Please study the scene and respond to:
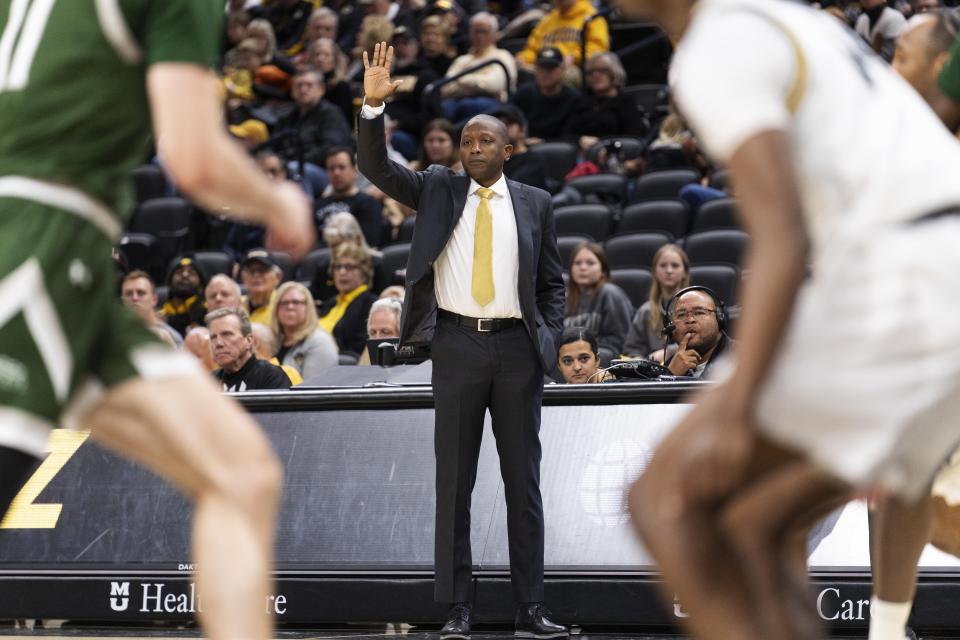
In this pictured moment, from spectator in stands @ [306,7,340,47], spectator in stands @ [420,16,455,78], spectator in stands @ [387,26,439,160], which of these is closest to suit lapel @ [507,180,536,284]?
spectator in stands @ [387,26,439,160]

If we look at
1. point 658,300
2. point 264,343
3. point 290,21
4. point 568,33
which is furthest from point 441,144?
point 290,21

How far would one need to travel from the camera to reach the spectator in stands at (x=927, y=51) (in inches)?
149

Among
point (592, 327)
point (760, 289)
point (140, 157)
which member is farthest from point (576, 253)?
point (760, 289)

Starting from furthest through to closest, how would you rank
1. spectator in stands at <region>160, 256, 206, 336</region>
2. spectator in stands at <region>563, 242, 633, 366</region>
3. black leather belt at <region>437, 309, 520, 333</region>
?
spectator in stands at <region>160, 256, 206, 336</region> < spectator in stands at <region>563, 242, 633, 366</region> < black leather belt at <region>437, 309, 520, 333</region>

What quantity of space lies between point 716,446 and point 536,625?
384cm

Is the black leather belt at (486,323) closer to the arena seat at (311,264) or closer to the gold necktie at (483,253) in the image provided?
the gold necktie at (483,253)

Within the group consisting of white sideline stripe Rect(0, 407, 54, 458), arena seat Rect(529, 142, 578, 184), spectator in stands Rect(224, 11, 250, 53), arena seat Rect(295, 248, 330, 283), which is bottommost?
white sideline stripe Rect(0, 407, 54, 458)

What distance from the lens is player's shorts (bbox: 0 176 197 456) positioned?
286 centimetres

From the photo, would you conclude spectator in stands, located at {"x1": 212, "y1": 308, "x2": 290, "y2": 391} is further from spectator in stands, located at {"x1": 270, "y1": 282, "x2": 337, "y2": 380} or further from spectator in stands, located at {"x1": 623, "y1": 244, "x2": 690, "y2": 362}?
spectator in stands, located at {"x1": 623, "y1": 244, "x2": 690, "y2": 362}

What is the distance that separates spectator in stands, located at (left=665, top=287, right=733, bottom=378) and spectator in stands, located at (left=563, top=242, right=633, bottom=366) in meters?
1.88

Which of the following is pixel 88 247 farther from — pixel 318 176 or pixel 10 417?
pixel 318 176

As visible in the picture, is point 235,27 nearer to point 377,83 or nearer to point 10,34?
point 377,83

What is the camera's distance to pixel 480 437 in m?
6.38

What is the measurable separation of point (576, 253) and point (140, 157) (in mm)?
6538
